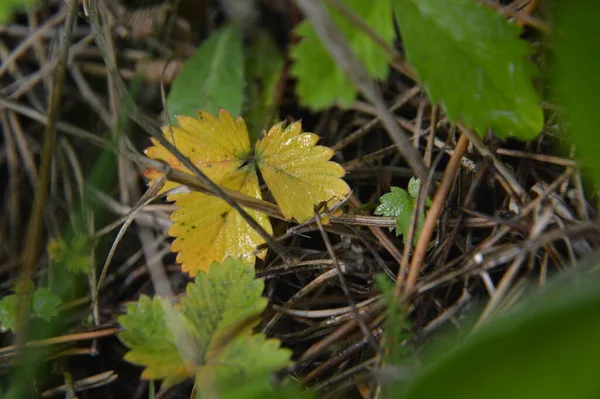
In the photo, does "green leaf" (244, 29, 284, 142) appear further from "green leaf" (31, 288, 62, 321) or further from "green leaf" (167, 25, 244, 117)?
"green leaf" (31, 288, 62, 321)

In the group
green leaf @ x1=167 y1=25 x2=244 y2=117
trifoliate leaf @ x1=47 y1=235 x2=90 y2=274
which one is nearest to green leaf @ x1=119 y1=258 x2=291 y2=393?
trifoliate leaf @ x1=47 y1=235 x2=90 y2=274

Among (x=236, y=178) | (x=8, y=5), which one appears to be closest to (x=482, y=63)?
(x=236, y=178)

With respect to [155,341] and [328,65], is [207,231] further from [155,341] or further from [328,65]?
[328,65]

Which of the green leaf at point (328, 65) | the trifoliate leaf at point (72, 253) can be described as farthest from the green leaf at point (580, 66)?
the trifoliate leaf at point (72, 253)

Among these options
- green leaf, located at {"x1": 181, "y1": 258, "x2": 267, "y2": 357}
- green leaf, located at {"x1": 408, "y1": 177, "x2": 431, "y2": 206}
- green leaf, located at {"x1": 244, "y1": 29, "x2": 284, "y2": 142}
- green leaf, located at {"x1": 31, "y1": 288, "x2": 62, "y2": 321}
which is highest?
green leaf, located at {"x1": 244, "y1": 29, "x2": 284, "y2": 142}

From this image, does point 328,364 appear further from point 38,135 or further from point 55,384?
point 38,135
